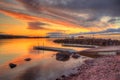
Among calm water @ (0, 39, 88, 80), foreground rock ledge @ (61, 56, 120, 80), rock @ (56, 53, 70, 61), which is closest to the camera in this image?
foreground rock ledge @ (61, 56, 120, 80)

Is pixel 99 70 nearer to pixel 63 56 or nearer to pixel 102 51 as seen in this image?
pixel 102 51

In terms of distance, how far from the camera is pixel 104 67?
2.95 m

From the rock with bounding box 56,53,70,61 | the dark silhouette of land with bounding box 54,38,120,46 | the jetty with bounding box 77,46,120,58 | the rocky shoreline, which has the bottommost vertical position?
the rocky shoreline

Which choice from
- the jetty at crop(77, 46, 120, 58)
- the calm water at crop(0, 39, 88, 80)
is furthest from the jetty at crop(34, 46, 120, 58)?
the calm water at crop(0, 39, 88, 80)

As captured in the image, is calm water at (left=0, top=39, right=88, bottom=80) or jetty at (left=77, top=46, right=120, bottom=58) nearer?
calm water at (left=0, top=39, right=88, bottom=80)

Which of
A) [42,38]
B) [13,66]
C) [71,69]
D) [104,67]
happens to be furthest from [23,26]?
[104,67]

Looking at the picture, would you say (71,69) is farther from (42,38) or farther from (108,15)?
(108,15)

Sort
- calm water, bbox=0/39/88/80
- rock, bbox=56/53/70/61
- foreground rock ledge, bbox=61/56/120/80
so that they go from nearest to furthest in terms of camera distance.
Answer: foreground rock ledge, bbox=61/56/120/80, calm water, bbox=0/39/88/80, rock, bbox=56/53/70/61

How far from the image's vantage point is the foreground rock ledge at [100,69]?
8.86 feet

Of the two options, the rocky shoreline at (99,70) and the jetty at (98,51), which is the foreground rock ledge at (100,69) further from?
the jetty at (98,51)

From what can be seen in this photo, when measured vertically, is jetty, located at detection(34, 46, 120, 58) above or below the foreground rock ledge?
above

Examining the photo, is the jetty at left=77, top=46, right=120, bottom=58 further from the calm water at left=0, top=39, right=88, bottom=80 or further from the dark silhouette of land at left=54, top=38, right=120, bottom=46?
the calm water at left=0, top=39, right=88, bottom=80

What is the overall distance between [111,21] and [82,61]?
743 millimetres

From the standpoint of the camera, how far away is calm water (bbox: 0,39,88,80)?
293 centimetres
